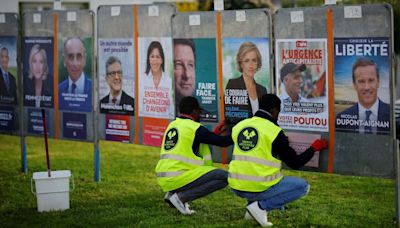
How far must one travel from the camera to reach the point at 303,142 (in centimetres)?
1022

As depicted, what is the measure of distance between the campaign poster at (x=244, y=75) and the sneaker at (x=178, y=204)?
116cm

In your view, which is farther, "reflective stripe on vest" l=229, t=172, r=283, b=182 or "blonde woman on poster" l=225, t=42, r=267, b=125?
"blonde woman on poster" l=225, t=42, r=267, b=125

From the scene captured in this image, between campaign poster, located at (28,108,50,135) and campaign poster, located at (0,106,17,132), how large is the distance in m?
0.38

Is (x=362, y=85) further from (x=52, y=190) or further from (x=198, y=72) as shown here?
(x=52, y=190)

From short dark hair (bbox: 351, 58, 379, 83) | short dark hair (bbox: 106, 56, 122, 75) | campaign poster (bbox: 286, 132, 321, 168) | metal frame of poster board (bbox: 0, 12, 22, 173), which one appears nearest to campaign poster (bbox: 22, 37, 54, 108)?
metal frame of poster board (bbox: 0, 12, 22, 173)

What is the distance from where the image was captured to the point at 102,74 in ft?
42.8

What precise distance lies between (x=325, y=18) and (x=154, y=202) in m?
3.43

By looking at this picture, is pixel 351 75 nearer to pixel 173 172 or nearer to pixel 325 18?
pixel 325 18

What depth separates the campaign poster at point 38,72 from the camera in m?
13.9

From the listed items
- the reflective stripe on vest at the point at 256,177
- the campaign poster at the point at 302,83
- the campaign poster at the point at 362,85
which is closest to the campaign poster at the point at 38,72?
the campaign poster at the point at 302,83

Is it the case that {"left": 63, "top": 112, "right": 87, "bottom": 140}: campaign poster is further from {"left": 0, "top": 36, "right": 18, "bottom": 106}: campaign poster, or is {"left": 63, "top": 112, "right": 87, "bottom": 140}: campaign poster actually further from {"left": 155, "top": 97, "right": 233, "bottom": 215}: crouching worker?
{"left": 155, "top": 97, "right": 233, "bottom": 215}: crouching worker

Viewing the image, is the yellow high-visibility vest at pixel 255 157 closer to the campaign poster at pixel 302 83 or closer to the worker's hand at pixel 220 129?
the campaign poster at pixel 302 83

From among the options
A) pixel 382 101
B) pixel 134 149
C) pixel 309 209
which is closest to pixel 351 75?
pixel 382 101

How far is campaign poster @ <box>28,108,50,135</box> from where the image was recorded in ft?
46.2
